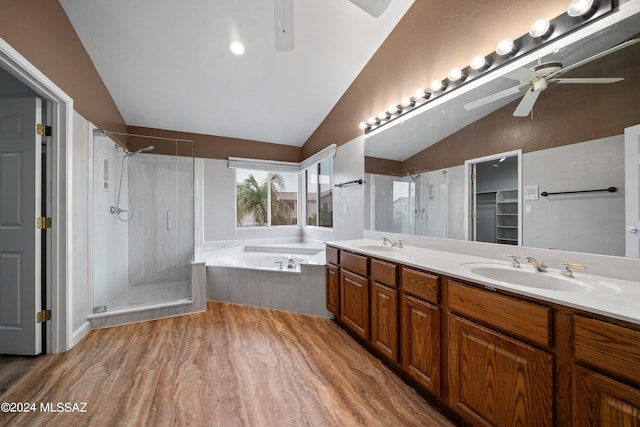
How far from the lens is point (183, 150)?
3.50 meters

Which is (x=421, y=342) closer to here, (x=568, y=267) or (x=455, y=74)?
(x=568, y=267)

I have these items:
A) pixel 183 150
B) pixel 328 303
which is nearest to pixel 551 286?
pixel 328 303

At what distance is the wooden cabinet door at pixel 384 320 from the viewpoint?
1767 millimetres

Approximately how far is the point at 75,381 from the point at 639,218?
3.34 metres

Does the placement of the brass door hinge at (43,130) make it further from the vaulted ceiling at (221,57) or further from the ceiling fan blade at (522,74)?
the ceiling fan blade at (522,74)

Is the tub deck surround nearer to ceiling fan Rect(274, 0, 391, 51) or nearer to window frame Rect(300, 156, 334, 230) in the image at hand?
window frame Rect(300, 156, 334, 230)

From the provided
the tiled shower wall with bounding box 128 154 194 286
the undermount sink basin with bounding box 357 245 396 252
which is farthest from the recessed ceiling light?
the undermount sink basin with bounding box 357 245 396 252

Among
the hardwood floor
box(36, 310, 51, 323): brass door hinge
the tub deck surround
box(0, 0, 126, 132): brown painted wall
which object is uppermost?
box(0, 0, 126, 132): brown painted wall

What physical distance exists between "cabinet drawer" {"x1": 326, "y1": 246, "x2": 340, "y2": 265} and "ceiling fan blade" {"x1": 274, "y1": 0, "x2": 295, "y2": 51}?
5.97ft

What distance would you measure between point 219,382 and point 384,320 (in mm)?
1231

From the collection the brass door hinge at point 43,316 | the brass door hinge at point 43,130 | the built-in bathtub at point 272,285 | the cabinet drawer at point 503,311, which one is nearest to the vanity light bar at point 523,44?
the cabinet drawer at point 503,311

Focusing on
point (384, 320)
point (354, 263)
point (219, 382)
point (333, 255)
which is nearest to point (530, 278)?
point (384, 320)

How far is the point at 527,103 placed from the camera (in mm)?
1474

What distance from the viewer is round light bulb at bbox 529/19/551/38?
4.46 feet
